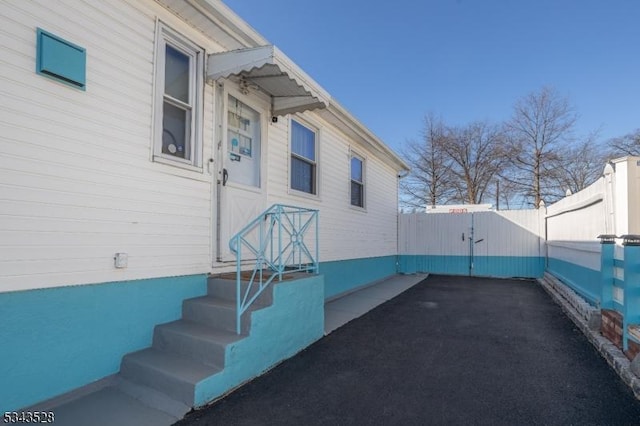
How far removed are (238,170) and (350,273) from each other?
13.4 feet

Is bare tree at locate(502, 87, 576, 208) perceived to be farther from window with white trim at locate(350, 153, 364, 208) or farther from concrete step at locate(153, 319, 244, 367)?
concrete step at locate(153, 319, 244, 367)

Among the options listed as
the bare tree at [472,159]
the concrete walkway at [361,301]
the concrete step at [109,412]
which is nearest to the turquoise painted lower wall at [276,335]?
the concrete step at [109,412]

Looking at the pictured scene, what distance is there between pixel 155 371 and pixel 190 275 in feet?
3.67

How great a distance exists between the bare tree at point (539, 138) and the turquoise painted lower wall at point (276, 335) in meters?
19.3

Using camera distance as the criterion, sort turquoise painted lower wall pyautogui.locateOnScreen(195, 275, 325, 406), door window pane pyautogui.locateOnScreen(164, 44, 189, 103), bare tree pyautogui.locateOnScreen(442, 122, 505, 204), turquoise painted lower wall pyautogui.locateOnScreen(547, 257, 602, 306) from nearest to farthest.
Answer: turquoise painted lower wall pyautogui.locateOnScreen(195, 275, 325, 406) < door window pane pyautogui.locateOnScreen(164, 44, 189, 103) < turquoise painted lower wall pyautogui.locateOnScreen(547, 257, 602, 306) < bare tree pyautogui.locateOnScreen(442, 122, 505, 204)

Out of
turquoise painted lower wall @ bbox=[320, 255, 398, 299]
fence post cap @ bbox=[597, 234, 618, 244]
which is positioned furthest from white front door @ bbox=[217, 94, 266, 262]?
fence post cap @ bbox=[597, 234, 618, 244]

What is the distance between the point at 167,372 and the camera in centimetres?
272

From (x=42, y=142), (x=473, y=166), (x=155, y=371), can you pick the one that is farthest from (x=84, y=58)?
(x=473, y=166)

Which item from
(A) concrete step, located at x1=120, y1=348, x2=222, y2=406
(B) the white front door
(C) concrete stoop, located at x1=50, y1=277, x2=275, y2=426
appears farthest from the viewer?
(B) the white front door

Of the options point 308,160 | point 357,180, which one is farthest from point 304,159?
point 357,180

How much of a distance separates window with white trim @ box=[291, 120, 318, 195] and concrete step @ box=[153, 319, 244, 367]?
307 cm

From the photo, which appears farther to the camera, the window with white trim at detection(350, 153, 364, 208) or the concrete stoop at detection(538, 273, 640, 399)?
the window with white trim at detection(350, 153, 364, 208)

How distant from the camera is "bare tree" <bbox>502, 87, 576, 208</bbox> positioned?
63.0ft

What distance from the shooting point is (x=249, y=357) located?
3092mm
